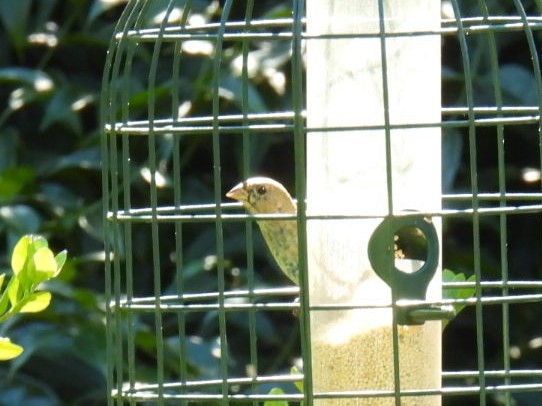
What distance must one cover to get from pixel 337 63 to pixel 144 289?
1.89 meters

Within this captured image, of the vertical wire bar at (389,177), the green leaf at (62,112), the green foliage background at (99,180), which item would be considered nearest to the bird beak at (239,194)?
the vertical wire bar at (389,177)

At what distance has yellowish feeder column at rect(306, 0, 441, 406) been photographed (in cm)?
194

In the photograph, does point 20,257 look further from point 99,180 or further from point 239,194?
point 99,180

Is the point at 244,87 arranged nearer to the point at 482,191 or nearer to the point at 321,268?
the point at 321,268

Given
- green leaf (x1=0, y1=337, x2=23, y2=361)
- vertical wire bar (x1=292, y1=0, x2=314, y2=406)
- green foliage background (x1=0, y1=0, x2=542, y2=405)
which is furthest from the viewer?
green foliage background (x1=0, y1=0, x2=542, y2=405)

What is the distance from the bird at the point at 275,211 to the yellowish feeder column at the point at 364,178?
5cm

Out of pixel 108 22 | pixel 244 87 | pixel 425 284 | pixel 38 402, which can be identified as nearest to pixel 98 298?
pixel 38 402

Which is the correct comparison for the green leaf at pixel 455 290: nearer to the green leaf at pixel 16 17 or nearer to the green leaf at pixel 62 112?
the green leaf at pixel 62 112

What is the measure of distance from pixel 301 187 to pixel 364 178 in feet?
0.78

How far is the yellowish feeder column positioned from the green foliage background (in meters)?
1.43

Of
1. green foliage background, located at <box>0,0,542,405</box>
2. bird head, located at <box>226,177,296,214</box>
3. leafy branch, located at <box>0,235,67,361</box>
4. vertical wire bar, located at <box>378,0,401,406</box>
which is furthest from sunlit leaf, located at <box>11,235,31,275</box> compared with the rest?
green foliage background, located at <box>0,0,542,405</box>

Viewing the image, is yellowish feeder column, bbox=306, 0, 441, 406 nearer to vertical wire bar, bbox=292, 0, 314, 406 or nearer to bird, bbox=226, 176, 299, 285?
bird, bbox=226, 176, 299, 285

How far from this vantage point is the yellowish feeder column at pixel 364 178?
194 cm

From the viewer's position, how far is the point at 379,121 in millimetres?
1938
